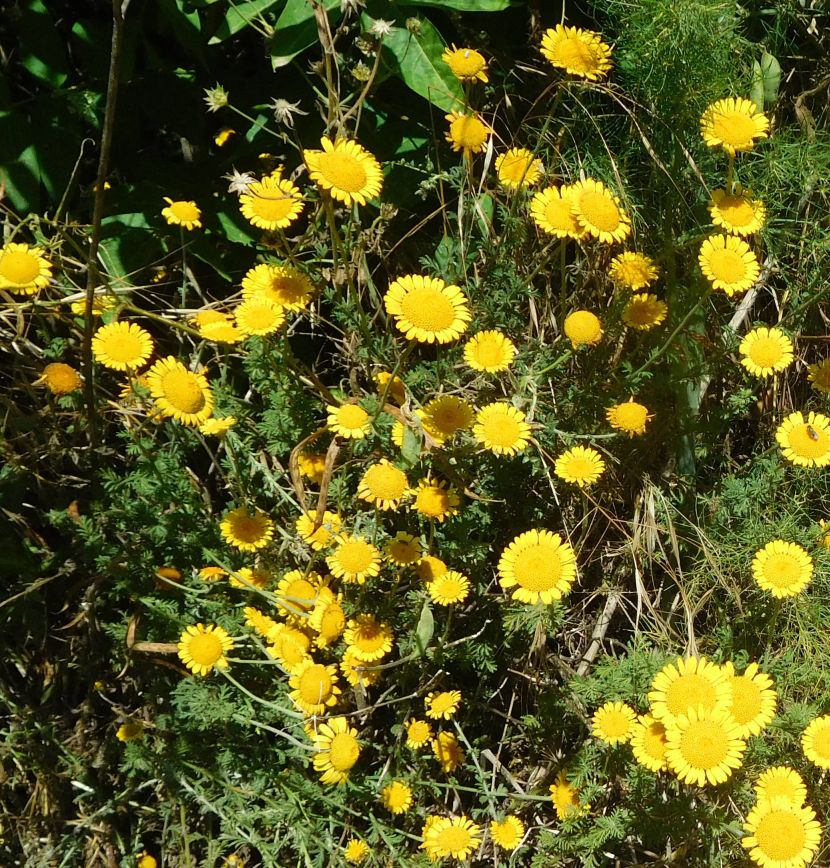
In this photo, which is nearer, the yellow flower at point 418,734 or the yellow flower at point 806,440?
the yellow flower at point 418,734

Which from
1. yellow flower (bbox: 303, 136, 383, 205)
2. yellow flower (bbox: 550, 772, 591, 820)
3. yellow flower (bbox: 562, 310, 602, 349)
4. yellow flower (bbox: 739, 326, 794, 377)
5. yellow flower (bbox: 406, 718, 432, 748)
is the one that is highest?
yellow flower (bbox: 303, 136, 383, 205)

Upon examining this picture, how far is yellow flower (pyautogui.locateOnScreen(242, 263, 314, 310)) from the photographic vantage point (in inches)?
69.4

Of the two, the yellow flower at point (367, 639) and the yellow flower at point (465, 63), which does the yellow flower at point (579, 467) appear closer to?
the yellow flower at point (367, 639)

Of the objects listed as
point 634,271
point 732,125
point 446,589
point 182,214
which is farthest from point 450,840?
point 732,125

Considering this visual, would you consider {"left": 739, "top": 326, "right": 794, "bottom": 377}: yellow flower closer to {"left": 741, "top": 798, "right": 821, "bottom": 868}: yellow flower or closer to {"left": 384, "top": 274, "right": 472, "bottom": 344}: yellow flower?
{"left": 384, "top": 274, "right": 472, "bottom": 344}: yellow flower

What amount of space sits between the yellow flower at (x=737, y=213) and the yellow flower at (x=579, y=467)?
1.85 ft

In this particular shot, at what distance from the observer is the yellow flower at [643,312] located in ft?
6.53

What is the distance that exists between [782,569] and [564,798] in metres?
0.71

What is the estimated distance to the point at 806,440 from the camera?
6.62 ft

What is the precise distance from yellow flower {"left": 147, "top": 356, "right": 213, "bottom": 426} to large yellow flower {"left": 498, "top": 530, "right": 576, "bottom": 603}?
0.72 meters

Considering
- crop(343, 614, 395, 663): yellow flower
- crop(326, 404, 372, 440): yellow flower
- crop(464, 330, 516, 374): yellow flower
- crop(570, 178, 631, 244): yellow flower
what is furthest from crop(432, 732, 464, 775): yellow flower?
crop(570, 178, 631, 244): yellow flower

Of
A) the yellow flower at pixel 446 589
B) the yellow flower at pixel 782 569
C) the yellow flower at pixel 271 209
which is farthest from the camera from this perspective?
the yellow flower at pixel 782 569

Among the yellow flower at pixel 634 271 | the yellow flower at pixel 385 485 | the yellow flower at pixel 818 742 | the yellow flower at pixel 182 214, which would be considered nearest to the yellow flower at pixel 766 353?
the yellow flower at pixel 634 271

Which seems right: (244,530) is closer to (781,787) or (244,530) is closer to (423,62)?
(423,62)
